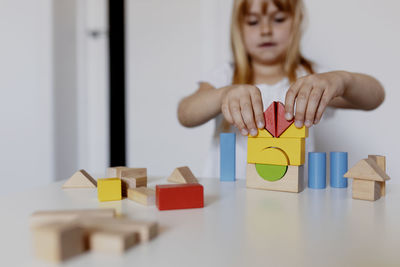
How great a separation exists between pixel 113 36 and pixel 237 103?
134 centimetres

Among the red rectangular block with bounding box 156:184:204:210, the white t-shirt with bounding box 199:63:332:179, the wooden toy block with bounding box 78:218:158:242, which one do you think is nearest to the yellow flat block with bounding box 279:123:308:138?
the red rectangular block with bounding box 156:184:204:210

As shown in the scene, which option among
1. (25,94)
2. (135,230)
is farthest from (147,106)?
(135,230)

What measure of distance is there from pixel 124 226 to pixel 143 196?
0.15 m

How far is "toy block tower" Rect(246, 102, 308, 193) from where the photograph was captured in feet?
1.90

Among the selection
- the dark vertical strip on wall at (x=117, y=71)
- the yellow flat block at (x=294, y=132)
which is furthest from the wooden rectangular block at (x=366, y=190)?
the dark vertical strip on wall at (x=117, y=71)

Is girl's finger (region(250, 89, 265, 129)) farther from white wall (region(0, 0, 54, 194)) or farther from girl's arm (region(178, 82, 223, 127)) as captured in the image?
white wall (region(0, 0, 54, 194))

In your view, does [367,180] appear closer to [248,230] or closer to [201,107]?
[248,230]

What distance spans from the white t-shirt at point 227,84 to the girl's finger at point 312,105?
0.44 metres

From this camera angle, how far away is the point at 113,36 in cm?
183

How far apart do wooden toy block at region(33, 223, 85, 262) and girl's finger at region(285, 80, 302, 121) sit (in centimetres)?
39

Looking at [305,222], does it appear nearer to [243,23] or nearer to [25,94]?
[243,23]

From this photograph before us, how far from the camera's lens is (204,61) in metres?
1.59

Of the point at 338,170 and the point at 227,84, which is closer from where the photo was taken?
the point at 338,170

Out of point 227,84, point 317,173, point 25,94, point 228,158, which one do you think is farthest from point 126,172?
point 25,94
